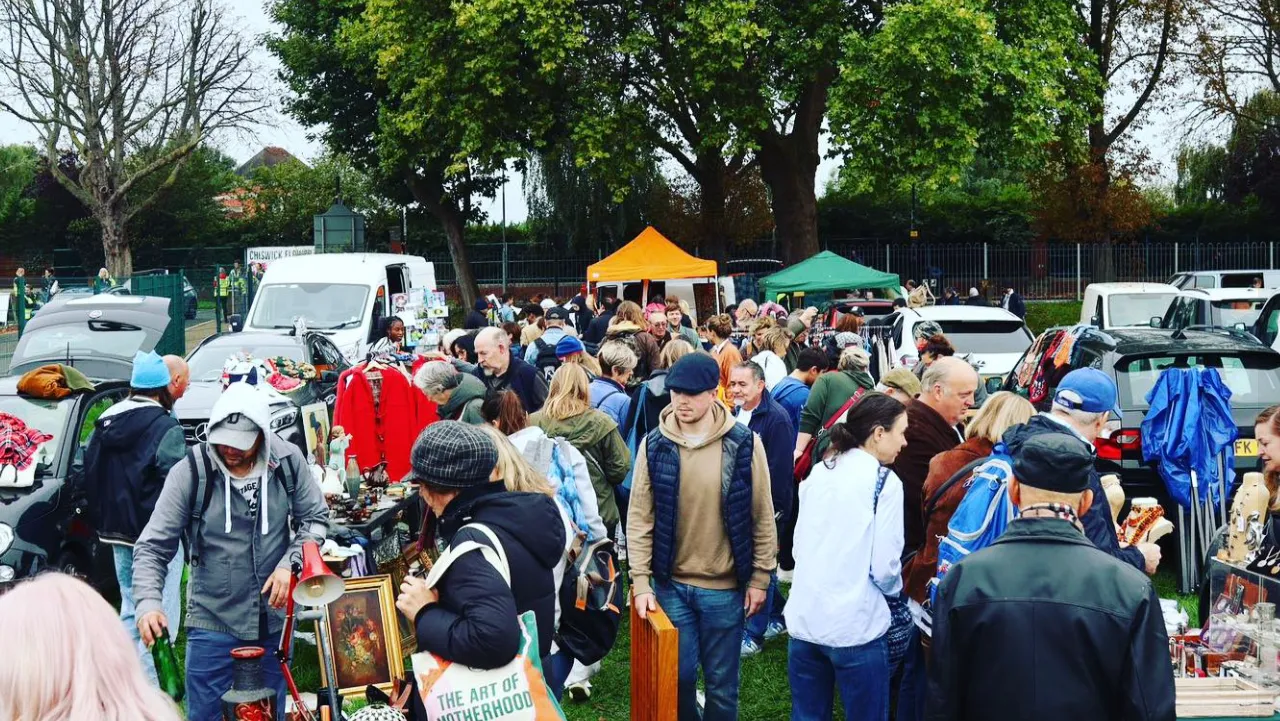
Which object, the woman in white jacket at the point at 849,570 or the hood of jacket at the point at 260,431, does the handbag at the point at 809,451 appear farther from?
the hood of jacket at the point at 260,431

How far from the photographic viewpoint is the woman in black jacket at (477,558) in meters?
3.71

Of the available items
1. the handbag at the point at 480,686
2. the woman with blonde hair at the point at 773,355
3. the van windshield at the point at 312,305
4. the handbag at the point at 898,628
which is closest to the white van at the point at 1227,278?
the van windshield at the point at 312,305

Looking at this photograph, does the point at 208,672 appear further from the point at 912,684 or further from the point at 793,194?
the point at 793,194

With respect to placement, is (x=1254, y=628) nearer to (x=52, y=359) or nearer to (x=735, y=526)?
(x=735, y=526)

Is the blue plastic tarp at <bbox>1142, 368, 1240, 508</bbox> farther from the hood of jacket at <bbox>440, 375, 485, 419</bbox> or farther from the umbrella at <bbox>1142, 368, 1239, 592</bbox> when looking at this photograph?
the hood of jacket at <bbox>440, 375, 485, 419</bbox>

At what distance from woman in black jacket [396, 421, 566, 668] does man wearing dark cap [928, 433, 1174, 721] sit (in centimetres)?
122

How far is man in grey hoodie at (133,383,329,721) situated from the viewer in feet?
17.0

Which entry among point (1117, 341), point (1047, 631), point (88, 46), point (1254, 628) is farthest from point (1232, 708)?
point (88, 46)

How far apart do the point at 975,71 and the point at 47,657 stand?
A: 2509 cm

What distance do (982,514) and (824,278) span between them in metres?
18.3

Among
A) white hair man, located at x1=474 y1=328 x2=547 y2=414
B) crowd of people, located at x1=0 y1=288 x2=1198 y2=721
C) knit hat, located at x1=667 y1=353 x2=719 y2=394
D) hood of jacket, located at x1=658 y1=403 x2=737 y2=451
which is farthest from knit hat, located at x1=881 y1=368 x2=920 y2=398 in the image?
white hair man, located at x1=474 y1=328 x2=547 y2=414

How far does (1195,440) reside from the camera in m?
8.43

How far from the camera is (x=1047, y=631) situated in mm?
3510

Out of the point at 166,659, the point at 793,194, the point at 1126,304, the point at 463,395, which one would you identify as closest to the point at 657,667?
the point at 166,659
